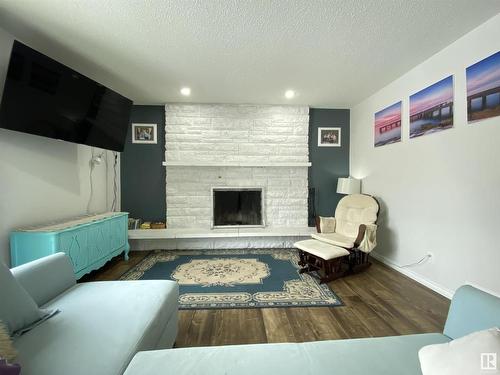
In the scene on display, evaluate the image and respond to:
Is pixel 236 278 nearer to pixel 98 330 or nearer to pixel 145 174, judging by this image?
pixel 98 330

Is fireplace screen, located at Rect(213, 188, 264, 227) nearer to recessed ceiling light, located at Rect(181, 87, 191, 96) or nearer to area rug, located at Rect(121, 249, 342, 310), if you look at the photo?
area rug, located at Rect(121, 249, 342, 310)

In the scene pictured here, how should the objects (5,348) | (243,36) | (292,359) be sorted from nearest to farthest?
(5,348), (292,359), (243,36)

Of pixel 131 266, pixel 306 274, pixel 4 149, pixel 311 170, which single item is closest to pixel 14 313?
pixel 4 149

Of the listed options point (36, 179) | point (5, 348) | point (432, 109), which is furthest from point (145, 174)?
point (432, 109)

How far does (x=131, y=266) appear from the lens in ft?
10.3

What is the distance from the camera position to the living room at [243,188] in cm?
103

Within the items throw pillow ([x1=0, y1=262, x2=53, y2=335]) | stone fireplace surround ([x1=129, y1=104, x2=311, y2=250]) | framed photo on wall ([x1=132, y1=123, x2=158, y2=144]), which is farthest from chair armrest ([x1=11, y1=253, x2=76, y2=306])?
framed photo on wall ([x1=132, y1=123, x2=158, y2=144])

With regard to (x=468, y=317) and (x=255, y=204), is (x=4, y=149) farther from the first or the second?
(x=468, y=317)

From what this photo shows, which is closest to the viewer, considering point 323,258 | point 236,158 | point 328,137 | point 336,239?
point 323,258

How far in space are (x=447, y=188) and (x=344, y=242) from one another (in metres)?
1.18

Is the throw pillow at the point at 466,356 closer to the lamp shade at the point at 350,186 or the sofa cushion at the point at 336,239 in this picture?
the sofa cushion at the point at 336,239

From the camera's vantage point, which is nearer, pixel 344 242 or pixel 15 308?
pixel 15 308

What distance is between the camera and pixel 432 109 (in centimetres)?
244

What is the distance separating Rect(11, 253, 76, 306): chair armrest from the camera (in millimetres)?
1270
